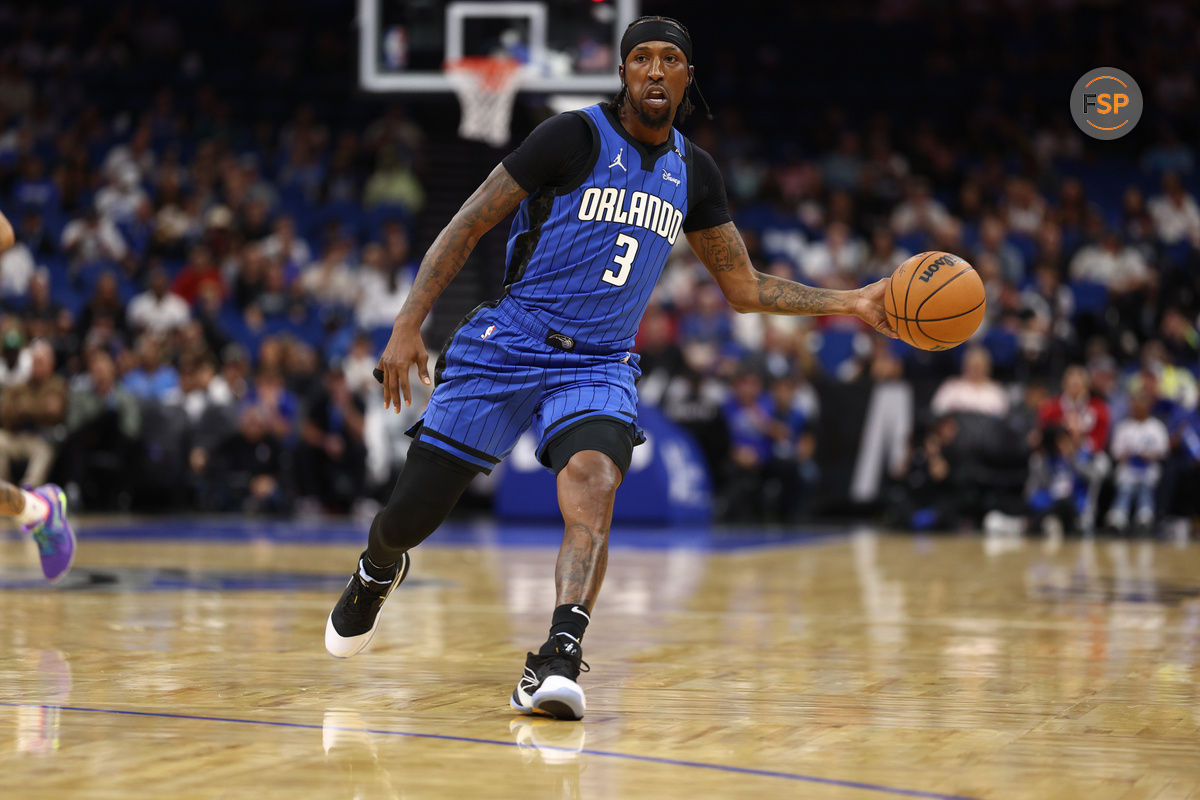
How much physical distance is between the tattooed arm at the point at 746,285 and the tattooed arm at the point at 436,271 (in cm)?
80

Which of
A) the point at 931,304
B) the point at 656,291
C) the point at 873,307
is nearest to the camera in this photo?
the point at 931,304

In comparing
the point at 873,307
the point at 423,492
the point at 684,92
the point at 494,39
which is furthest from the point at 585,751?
the point at 494,39

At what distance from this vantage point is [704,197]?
17.1 ft

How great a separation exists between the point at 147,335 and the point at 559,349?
13532 mm

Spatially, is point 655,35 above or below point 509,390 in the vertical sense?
above

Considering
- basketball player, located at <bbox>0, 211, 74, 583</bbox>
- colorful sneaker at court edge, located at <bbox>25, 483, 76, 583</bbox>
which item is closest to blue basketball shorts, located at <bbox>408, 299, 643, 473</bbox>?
basketball player, located at <bbox>0, 211, 74, 583</bbox>

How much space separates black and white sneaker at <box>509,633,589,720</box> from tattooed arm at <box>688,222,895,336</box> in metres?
1.48

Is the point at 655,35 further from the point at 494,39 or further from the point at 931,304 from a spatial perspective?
the point at 494,39

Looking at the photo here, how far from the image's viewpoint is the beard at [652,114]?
4821mm

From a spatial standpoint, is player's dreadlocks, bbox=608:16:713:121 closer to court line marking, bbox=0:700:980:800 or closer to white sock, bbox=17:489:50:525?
court line marking, bbox=0:700:980:800

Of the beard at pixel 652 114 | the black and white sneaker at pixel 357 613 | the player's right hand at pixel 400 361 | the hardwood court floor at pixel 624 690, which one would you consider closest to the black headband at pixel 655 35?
the beard at pixel 652 114

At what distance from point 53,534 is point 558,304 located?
11.4ft

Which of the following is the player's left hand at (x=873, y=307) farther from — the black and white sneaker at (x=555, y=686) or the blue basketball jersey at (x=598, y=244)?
the black and white sneaker at (x=555, y=686)

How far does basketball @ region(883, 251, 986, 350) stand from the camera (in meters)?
5.00
